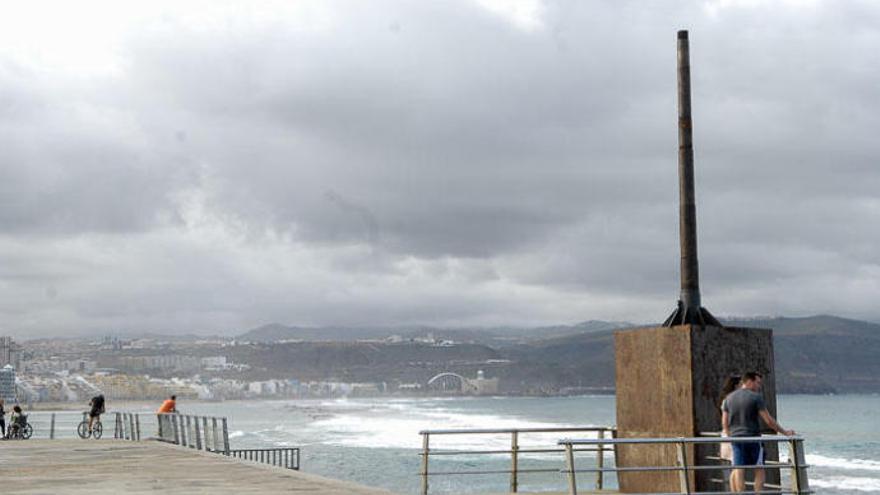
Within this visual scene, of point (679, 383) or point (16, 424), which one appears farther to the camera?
point (16, 424)

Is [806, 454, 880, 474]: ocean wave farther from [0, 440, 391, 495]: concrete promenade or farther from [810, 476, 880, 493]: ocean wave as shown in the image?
[0, 440, 391, 495]: concrete promenade

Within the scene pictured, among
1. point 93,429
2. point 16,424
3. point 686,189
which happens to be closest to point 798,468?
point 686,189

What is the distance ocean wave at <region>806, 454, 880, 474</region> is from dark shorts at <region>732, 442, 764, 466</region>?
6911 centimetres

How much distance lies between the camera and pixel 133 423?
36719 millimetres

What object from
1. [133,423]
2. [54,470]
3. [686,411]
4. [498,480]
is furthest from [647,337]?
[498,480]

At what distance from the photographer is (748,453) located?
41.9ft

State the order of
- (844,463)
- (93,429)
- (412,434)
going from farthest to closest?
(412,434) < (844,463) < (93,429)

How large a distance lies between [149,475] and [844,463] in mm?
72900

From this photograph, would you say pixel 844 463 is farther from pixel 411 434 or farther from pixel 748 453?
pixel 748 453

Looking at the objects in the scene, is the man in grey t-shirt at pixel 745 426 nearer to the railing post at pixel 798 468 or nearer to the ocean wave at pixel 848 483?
the railing post at pixel 798 468

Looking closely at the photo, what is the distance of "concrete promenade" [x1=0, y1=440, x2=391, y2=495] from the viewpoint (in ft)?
51.8

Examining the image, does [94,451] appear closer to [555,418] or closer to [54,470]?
[54,470]

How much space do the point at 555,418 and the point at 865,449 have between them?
71.5 metres

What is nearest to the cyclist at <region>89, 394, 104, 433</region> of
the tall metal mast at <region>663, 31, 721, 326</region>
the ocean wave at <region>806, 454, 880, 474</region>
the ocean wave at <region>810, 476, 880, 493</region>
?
the tall metal mast at <region>663, 31, 721, 326</region>
